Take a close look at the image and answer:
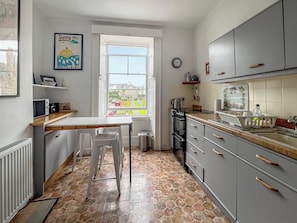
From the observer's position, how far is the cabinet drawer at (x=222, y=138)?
1453mm

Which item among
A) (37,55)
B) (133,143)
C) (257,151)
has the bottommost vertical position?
(133,143)

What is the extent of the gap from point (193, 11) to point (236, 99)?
180 centimetres

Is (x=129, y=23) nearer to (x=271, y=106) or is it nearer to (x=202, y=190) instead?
(x=271, y=106)

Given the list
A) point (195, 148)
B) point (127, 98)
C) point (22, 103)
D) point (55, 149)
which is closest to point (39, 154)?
point (55, 149)

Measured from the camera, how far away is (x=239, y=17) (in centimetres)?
225

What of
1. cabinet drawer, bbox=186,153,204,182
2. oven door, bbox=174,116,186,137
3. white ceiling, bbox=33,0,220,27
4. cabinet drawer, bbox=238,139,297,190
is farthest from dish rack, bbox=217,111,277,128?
white ceiling, bbox=33,0,220,27

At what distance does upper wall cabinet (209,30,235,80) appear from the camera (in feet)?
6.12

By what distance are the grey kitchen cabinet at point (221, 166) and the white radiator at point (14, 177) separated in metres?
1.88

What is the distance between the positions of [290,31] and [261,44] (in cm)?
27

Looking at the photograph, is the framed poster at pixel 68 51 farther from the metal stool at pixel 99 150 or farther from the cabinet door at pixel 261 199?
the cabinet door at pixel 261 199

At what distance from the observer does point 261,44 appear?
144cm

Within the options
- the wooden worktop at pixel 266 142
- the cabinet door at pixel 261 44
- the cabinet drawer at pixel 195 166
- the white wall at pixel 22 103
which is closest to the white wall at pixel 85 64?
the cabinet drawer at pixel 195 166

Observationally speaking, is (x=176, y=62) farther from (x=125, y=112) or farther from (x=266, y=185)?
(x=266, y=185)

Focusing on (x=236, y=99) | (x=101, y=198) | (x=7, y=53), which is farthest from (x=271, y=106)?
(x=7, y=53)
